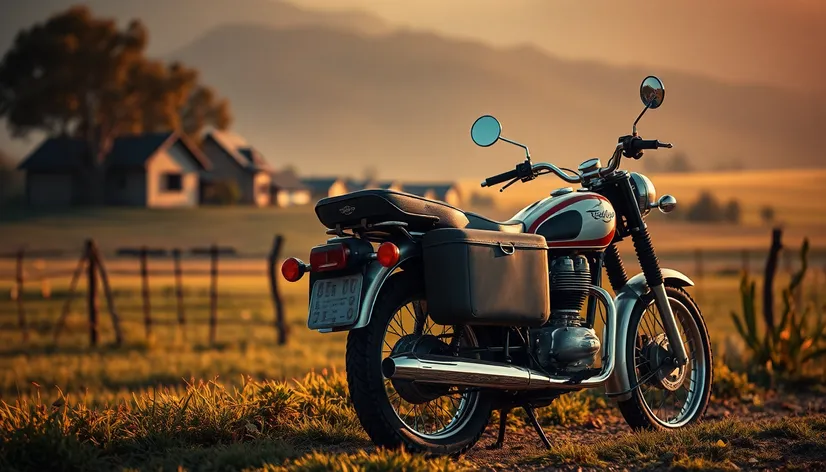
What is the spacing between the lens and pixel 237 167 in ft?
222

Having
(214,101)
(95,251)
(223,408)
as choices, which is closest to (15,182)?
(214,101)

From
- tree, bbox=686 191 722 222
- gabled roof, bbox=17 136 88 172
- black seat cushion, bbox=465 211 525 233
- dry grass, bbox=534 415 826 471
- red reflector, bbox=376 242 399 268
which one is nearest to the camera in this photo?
red reflector, bbox=376 242 399 268

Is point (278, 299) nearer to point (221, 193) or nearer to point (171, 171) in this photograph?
point (171, 171)

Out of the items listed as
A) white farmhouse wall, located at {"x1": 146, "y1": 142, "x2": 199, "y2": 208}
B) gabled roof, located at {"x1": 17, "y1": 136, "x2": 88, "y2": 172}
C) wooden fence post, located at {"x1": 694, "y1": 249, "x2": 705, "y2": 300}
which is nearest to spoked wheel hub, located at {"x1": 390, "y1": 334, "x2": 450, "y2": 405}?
wooden fence post, located at {"x1": 694, "y1": 249, "x2": 705, "y2": 300}

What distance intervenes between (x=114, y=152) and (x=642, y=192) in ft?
183

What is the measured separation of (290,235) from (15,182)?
3805cm

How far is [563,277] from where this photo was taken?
6246 mm

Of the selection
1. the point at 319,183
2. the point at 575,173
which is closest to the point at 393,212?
the point at 575,173

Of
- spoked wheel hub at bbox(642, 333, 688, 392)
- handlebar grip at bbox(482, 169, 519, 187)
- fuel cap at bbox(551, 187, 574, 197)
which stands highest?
handlebar grip at bbox(482, 169, 519, 187)

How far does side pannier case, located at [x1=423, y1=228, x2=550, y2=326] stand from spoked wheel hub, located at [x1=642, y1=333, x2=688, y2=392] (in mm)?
1474

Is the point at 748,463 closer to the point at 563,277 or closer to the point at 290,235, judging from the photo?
the point at 563,277

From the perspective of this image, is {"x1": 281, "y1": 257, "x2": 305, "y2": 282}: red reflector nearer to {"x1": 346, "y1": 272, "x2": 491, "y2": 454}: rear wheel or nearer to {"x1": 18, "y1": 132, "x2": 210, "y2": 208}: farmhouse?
{"x1": 346, "y1": 272, "x2": 491, "y2": 454}: rear wheel

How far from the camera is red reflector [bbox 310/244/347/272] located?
17.8ft

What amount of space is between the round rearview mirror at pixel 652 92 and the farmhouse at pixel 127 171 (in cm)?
5300
